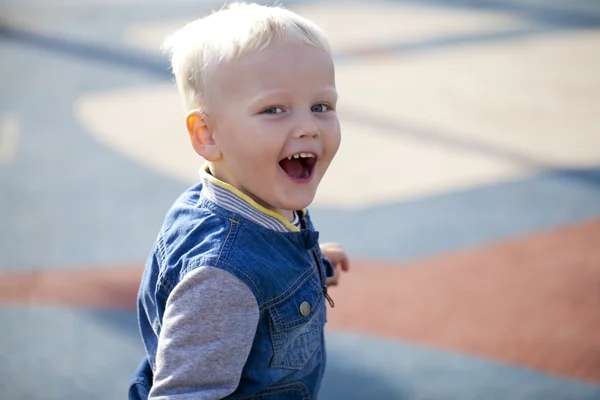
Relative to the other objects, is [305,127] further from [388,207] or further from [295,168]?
[388,207]

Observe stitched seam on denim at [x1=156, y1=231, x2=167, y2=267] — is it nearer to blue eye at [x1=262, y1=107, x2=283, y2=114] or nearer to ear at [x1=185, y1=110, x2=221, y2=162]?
ear at [x1=185, y1=110, x2=221, y2=162]

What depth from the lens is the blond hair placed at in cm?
150

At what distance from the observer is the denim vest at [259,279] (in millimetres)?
1486

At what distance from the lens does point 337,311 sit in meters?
3.23

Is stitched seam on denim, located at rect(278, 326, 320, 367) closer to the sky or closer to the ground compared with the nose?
closer to the ground

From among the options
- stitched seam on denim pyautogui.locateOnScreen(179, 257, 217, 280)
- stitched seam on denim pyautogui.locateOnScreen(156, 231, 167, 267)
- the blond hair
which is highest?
the blond hair

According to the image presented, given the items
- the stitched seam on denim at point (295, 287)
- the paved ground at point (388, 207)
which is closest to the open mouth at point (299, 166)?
the stitched seam on denim at point (295, 287)

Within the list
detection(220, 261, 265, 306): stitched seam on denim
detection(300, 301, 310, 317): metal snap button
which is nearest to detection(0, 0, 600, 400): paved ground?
detection(300, 301, 310, 317): metal snap button

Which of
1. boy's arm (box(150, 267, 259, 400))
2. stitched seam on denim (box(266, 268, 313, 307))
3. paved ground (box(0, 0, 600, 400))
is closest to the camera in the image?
boy's arm (box(150, 267, 259, 400))

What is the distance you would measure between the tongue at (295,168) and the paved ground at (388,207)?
1.37 m

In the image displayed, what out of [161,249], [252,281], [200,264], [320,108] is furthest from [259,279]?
[320,108]

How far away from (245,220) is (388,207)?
8.92ft

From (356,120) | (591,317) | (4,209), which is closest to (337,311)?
(591,317)

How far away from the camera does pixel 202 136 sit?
1.59 metres
